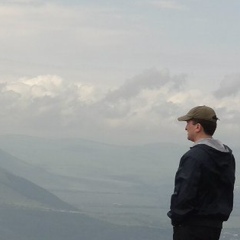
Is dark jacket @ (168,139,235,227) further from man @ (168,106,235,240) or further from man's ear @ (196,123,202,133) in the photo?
man's ear @ (196,123,202,133)

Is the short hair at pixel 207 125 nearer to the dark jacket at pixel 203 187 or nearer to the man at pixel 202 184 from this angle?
the man at pixel 202 184

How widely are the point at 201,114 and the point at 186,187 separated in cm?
101

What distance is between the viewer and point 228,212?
9.90 metres

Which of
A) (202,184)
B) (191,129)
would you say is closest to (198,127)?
(191,129)

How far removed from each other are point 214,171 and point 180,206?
66 cm

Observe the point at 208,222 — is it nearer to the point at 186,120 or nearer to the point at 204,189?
the point at 204,189

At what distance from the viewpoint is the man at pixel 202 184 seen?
31.2 ft

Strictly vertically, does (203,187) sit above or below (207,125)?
below

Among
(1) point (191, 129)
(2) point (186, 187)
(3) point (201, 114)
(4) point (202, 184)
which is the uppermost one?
(3) point (201, 114)

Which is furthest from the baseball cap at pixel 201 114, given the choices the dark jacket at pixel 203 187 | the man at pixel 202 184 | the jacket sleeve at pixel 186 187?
the jacket sleeve at pixel 186 187

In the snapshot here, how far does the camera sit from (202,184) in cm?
964

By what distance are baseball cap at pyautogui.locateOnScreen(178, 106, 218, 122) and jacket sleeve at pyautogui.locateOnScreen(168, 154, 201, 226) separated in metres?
0.53

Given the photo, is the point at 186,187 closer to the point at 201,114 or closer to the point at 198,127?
the point at 198,127

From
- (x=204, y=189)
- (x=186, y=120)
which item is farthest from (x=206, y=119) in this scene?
(x=204, y=189)
